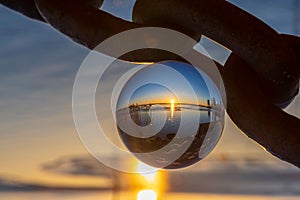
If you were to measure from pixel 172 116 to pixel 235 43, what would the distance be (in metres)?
0.06

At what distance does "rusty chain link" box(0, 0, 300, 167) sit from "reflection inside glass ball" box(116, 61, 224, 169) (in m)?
0.03

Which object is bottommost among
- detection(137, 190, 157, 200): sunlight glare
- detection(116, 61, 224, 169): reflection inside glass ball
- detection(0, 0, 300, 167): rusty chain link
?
detection(116, 61, 224, 169): reflection inside glass ball

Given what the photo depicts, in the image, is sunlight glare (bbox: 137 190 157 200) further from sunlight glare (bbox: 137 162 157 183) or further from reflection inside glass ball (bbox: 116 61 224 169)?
reflection inside glass ball (bbox: 116 61 224 169)

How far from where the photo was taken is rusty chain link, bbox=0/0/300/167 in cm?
43

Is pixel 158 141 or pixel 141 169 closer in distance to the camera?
pixel 158 141

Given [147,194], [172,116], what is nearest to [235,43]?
[172,116]

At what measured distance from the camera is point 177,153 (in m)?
0.42

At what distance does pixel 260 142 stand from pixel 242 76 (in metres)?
0.05

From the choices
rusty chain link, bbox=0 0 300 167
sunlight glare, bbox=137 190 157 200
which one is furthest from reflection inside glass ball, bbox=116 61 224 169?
sunlight glare, bbox=137 190 157 200

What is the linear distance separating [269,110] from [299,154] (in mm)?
35

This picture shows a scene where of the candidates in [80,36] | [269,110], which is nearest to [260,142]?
[269,110]

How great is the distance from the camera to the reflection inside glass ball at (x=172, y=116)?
1.36ft

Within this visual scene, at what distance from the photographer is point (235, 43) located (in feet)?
1.41

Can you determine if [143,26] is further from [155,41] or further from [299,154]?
[299,154]
